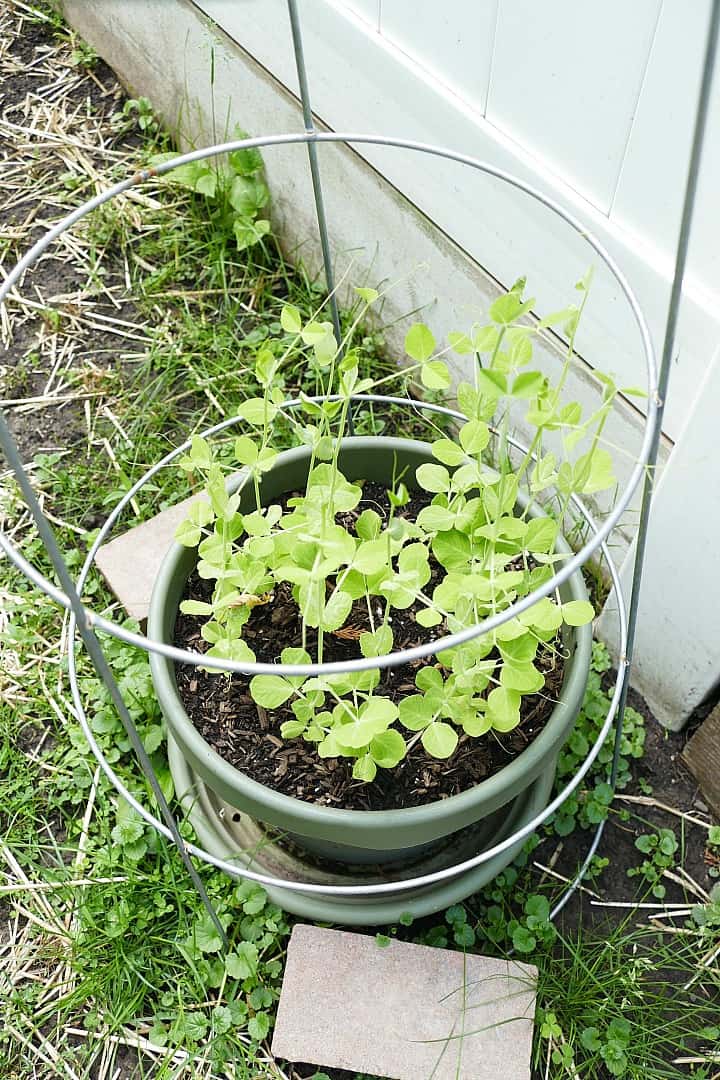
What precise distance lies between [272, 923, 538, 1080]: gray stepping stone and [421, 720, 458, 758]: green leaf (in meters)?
0.39

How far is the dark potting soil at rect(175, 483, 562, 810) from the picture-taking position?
3.88ft

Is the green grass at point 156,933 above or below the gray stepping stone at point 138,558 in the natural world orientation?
below

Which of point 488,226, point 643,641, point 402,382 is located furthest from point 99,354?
point 643,641

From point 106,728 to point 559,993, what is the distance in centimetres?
71

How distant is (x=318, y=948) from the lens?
126 cm

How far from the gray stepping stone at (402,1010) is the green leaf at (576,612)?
0.50m

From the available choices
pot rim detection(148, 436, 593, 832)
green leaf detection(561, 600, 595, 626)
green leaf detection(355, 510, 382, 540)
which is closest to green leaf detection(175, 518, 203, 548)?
pot rim detection(148, 436, 593, 832)

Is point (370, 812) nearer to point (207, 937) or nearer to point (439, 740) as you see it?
point (439, 740)

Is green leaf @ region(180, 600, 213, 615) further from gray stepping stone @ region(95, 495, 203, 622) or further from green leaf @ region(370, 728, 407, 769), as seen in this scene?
gray stepping stone @ region(95, 495, 203, 622)

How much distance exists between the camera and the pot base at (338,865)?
125 cm

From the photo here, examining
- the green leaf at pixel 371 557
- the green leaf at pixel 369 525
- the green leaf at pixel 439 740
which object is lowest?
the green leaf at pixel 439 740

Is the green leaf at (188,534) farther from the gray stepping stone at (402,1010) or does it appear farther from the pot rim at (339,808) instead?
the gray stepping stone at (402,1010)

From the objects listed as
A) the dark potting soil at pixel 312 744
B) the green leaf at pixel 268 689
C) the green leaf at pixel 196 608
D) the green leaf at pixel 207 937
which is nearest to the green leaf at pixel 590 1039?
the dark potting soil at pixel 312 744

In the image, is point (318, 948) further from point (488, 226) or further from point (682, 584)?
point (488, 226)
